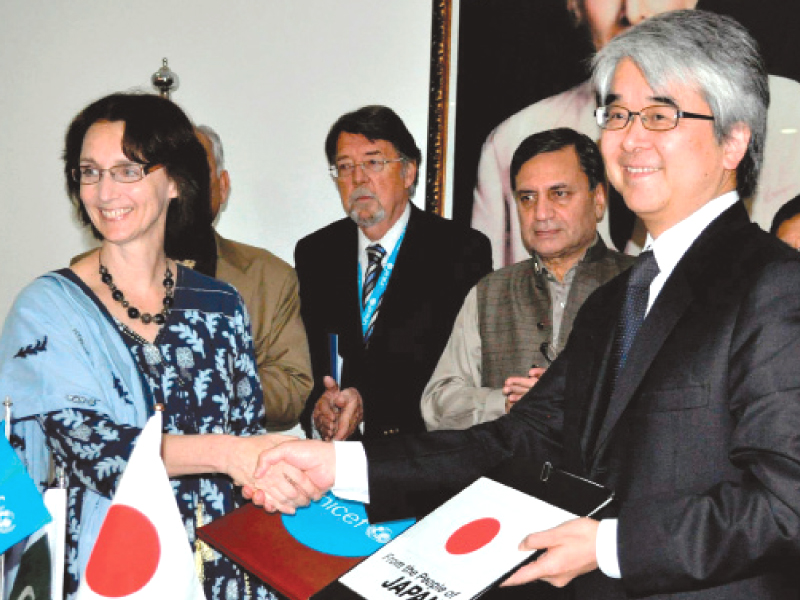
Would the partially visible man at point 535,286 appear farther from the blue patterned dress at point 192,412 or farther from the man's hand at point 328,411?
the blue patterned dress at point 192,412

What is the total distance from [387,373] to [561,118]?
114cm

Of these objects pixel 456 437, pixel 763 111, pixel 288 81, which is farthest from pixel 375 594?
pixel 288 81

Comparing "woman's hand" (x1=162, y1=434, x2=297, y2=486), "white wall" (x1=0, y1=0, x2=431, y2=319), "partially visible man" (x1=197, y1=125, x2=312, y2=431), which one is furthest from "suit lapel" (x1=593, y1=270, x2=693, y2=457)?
"white wall" (x1=0, y1=0, x2=431, y2=319)

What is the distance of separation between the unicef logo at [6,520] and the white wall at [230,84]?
2549mm

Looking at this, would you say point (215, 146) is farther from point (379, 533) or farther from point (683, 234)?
point (683, 234)

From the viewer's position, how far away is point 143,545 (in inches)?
44.4

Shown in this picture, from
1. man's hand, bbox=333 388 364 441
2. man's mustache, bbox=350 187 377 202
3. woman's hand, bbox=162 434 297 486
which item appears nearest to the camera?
woman's hand, bbox=162 434 297 486

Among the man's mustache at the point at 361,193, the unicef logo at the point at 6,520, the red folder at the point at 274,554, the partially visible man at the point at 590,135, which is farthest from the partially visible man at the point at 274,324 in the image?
the unicef logo at the point at 6,520

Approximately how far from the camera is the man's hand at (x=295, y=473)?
5.45 ft

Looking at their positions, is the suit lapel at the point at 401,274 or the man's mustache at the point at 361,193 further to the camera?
the man's mustache at the point at 361,193

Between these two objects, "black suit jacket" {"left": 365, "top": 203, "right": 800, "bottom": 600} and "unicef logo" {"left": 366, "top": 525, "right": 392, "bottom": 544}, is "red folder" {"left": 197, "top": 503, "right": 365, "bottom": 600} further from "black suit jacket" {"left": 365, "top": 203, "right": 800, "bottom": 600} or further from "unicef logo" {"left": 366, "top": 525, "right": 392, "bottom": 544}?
"black suit jacket" {"left": 365, "top": 203, "right": 800, "bottom": 600}

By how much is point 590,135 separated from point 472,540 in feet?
6.88

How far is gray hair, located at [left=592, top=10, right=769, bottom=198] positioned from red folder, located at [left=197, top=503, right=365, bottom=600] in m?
0.96

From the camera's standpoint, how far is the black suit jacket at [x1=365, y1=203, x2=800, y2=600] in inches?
45.0
